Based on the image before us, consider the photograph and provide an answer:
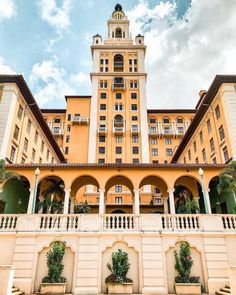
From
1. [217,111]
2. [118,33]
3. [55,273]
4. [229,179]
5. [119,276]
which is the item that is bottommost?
[119,276]

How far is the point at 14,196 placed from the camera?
24234 millimetres

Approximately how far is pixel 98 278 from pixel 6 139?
52.6 feet

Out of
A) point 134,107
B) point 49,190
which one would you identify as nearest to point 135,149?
point 134,107

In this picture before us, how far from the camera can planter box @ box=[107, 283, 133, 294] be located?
12.3 m

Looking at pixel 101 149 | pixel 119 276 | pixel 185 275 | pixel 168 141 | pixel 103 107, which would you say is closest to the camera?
pixel 119 276

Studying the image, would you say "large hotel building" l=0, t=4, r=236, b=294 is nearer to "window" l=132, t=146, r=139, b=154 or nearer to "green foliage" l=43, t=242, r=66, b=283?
"window" l=132, t=146, r=139, b=154

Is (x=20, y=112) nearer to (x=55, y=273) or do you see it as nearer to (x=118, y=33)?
(x=55, y=273)

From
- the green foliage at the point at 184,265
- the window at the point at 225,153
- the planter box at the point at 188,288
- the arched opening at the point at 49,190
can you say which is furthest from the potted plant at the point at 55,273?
the window at the point at 225,153

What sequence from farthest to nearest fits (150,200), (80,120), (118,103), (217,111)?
(118,103) → (80,120) → (150,200) → (217,111)

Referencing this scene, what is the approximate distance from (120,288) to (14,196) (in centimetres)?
1595

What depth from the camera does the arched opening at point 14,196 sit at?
2212 cm

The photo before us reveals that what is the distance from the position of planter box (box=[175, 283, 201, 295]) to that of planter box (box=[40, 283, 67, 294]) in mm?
5866

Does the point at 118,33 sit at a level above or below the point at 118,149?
above

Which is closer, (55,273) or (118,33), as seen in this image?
(55,273)
